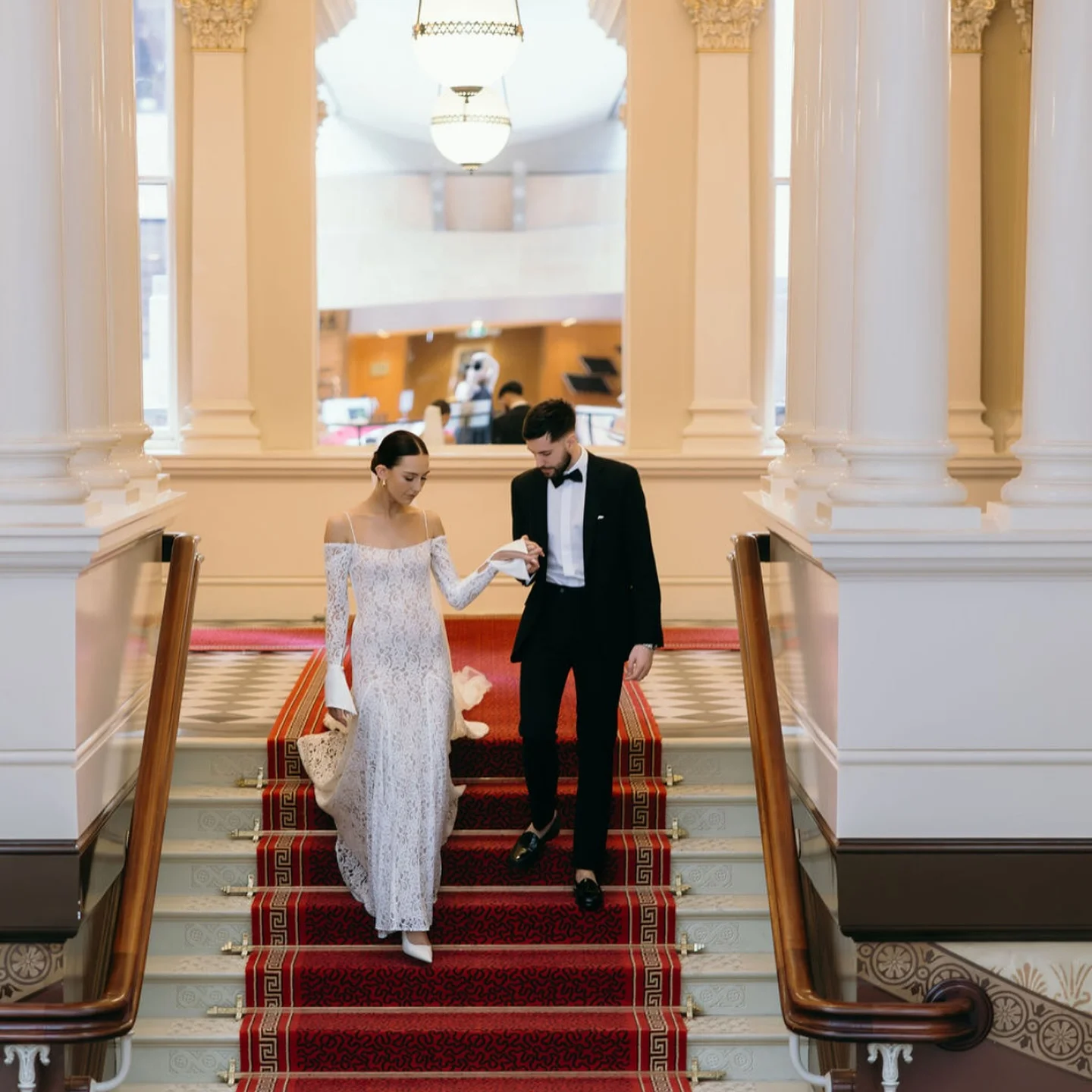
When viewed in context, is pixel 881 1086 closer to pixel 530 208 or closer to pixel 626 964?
pixel 626 964

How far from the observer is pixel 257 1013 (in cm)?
605

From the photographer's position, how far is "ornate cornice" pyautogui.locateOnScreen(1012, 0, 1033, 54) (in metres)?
10.9

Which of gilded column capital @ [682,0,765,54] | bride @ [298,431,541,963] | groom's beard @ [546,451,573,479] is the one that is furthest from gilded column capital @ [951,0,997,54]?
bride @ [298,431,541,963]

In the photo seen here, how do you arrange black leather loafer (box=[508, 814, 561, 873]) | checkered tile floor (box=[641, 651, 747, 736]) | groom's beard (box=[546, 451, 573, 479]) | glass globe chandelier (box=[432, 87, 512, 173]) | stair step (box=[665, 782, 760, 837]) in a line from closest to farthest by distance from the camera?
groom's beard (box=[546, 451, 573, 479])
black leather loafer (box=[508, 814, 561, 873])
stair step (box=[665, 782, 760, 837])
checkered tile floor (box=[641, 651, 747, 736])
glass globe chandelier (box=[432, 87, 512, 173])

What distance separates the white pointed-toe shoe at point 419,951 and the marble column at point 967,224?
6312 mm

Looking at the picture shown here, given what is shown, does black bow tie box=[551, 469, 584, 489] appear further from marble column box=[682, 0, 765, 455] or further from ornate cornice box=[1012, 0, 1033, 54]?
ornate cornice box=[1012, 0, 1033, 54]

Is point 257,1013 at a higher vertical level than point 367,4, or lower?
lower

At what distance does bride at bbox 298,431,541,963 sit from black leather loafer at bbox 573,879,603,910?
0.58 meters

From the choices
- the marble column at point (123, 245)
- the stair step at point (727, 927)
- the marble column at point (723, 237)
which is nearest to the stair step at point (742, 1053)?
the stair step at point (727, 927)

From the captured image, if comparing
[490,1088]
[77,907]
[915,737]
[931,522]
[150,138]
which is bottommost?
[490,1088]

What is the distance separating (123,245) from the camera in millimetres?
6641

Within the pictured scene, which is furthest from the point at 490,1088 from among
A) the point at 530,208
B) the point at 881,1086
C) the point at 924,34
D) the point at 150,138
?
the point at 530,208

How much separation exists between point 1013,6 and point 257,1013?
843 cm

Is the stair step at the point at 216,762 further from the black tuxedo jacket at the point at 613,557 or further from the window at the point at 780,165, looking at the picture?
the window at the point at 780,165
